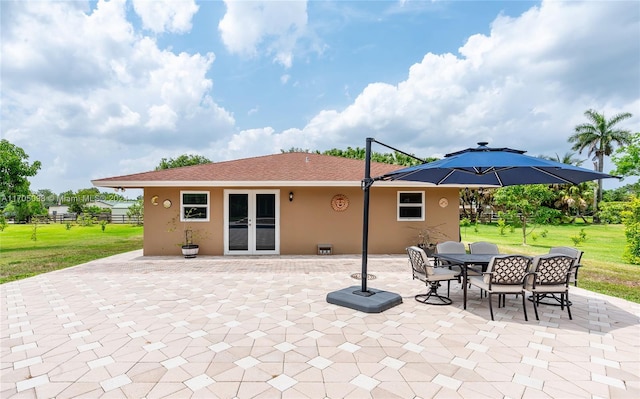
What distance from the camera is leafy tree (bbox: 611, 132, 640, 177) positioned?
13.2 metres

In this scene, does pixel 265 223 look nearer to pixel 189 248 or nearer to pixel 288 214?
pixel 288 214

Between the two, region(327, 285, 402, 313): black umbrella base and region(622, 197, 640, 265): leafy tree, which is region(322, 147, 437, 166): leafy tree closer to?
region(622, 197, 640, 265): leafy tree

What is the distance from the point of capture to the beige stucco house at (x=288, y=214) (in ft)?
33.8

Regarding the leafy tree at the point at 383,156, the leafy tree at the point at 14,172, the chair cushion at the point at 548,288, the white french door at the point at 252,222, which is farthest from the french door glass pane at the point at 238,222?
the leafy tree at the point at 383,156

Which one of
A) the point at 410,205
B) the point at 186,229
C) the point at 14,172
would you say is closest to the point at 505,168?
the point at 410,205

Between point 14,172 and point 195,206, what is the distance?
11.5 metres

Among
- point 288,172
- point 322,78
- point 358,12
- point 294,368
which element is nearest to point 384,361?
point 294,368

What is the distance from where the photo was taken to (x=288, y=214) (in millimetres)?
10547

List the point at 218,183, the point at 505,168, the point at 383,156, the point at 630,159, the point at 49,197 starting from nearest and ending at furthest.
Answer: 1. the point at 505,168
2. the point at 218,183
3. the point at 630,159
4. the point at 383,156
5. the point at 49,197

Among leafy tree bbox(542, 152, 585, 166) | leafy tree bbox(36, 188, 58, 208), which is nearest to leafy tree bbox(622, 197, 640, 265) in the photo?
leafy tree bbox(542, 152, 585, 166)

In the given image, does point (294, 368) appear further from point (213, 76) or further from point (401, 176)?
point (213, 76)

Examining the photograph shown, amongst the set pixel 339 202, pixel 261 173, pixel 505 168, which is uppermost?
pixel 261 173

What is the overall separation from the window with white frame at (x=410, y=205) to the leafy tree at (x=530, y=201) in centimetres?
687

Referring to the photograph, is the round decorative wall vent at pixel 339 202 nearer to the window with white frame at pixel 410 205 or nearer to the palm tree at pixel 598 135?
the window with white frame at pixel 410 205
